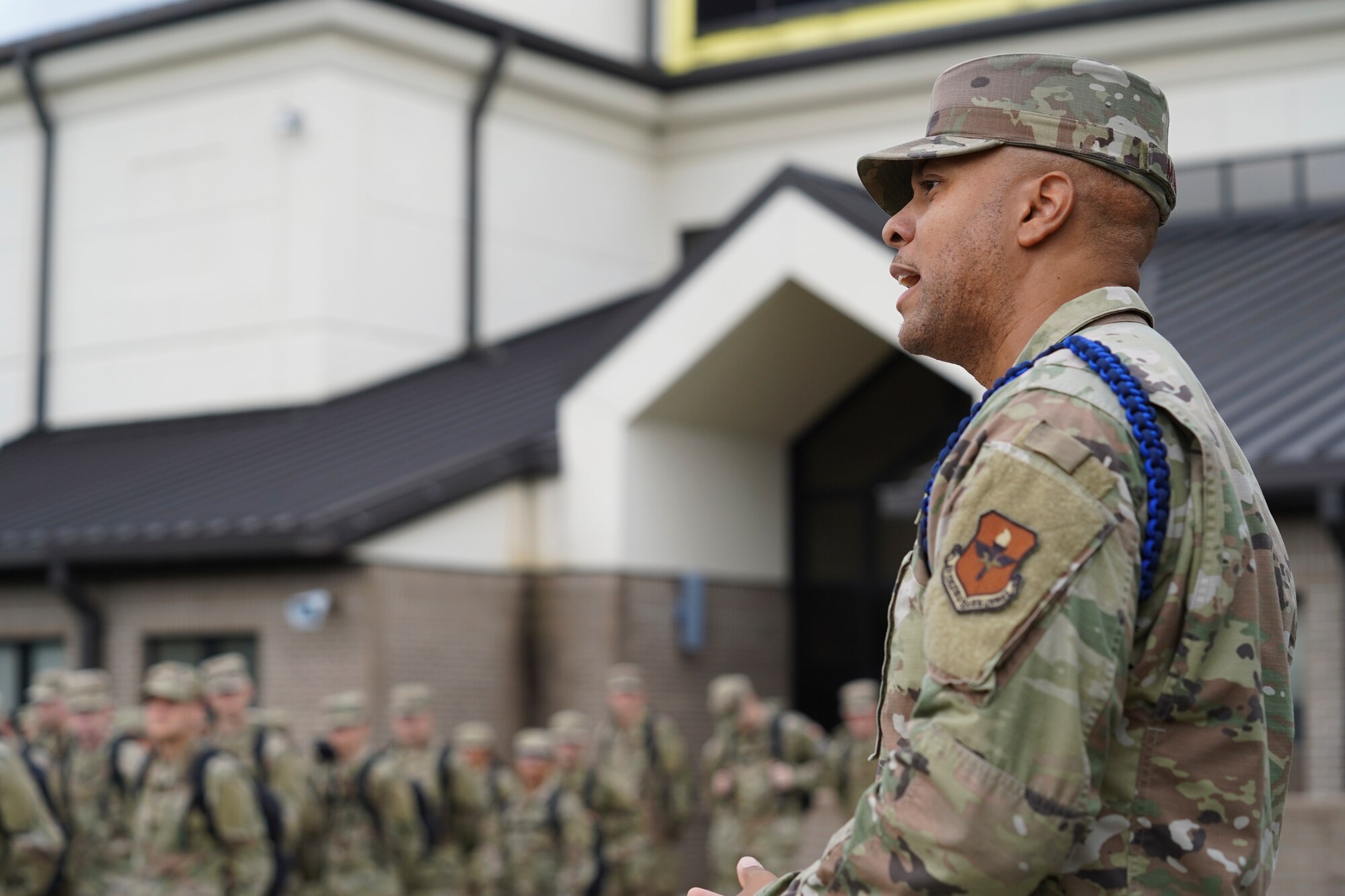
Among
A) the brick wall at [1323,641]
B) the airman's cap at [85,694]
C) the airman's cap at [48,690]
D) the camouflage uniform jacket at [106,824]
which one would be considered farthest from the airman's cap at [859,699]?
the airman's cap at [48,690]

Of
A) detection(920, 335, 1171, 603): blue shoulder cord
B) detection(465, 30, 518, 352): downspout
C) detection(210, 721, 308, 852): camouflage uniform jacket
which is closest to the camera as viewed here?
detection(920, 335, 1171, 603): blue shoulder cord

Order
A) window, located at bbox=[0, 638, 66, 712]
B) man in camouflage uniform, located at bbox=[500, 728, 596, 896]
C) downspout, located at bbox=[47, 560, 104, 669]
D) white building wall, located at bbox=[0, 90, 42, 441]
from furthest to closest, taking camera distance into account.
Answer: white building wall, located at bbox=[0, 90, 42, 441] → window, located at bbox=[0, 638, 66, 712] → downspout, located at bbox=[47, 560, 104, 669] → man in camouflage uniform, located at bbox=[500, 728, 596, 896]

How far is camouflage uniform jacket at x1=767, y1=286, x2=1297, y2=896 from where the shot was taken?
207 centimetres

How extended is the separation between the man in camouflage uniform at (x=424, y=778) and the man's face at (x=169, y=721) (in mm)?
3030

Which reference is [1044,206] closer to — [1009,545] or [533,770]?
[1009,545]

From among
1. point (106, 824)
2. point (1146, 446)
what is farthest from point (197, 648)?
point (1146, 446)

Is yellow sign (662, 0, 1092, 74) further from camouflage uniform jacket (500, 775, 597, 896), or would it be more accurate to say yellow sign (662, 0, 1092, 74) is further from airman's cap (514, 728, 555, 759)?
camouflage uniform jacket (500, 775, 597, 896)

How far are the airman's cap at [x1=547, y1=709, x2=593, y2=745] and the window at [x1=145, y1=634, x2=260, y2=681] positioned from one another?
A: 2.64 m

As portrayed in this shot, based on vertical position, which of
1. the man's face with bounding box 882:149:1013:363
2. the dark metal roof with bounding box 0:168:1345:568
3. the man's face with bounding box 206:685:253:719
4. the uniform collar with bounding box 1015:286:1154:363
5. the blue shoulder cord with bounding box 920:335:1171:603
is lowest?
the man's face with bounding box 206:685:253:719

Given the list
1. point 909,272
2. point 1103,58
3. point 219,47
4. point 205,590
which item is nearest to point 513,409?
point 205,590

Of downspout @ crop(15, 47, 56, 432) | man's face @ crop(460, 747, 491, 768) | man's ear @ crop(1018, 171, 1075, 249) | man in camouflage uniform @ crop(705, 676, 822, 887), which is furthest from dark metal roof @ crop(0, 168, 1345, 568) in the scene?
man's ear @ crop(1018, 171, 1075, 249)

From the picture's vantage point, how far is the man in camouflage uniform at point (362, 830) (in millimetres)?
13195

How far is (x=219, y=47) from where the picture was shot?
19.3 meters

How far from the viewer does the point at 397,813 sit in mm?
13258
